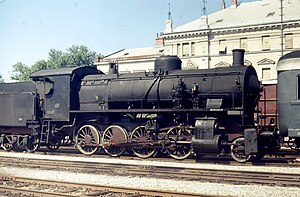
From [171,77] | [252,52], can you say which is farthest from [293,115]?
[252,52]

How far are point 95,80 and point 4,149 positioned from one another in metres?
6.87

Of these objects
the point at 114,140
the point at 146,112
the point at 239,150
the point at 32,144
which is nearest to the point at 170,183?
the point at 239,150

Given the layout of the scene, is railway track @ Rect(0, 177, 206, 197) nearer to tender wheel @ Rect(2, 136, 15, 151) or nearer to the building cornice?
tender wheel @ Rect(2, 136, 15, 151)

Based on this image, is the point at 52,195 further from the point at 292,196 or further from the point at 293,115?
the point at 293,115

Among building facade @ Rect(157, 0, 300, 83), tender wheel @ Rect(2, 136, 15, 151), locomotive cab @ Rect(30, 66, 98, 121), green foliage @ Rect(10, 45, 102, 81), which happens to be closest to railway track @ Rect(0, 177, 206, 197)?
locomotive cab @ Rect(30, 66, 98, 121)

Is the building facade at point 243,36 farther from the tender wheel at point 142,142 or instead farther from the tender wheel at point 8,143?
the tender wheel at point 8,143

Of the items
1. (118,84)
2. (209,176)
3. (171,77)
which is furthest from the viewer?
(118,84)

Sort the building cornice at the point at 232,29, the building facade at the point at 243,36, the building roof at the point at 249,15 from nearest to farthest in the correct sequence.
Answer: the building cornice at the point at 232,29
the building facade at the point at 243,36
the building roof at the point at 249,15

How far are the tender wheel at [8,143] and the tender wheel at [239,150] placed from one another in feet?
37.7

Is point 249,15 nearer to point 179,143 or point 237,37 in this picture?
point 237,37

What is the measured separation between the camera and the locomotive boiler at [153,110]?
1366cm

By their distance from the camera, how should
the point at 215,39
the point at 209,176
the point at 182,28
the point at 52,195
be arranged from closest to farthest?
the point at 52,195 → the point at 209,176 → the point at 215,39 → the point at 182,28

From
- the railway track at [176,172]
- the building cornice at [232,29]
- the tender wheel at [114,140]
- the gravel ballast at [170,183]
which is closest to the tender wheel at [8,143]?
the railway track at [176,172]

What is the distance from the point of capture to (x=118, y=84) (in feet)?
54.5
